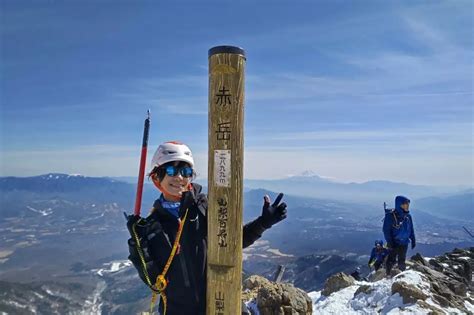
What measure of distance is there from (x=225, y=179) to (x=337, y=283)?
41.8ft

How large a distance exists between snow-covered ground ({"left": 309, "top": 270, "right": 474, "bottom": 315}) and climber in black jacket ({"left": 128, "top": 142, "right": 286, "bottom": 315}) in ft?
29.2

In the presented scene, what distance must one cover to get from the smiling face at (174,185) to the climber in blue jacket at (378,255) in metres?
14.1

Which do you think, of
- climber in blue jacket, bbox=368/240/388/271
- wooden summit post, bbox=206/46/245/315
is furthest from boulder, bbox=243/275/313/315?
climber in blue jacket, bbox=368/240/388/271

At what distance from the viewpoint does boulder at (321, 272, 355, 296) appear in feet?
46.2

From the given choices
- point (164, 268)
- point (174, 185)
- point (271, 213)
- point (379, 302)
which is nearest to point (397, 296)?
point (379, 302)

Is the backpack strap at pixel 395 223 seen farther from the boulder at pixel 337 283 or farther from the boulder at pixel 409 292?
Result: the boulder at pixel 337 283

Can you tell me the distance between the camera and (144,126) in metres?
3.78

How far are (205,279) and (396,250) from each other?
12789 millimetres

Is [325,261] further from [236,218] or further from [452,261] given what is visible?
[236,218]

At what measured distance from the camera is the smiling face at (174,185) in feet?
13.0

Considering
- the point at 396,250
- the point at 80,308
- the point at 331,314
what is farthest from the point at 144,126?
the point at 80,308

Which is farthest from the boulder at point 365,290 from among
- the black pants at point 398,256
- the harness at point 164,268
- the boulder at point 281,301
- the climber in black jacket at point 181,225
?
the harness at point 164,268

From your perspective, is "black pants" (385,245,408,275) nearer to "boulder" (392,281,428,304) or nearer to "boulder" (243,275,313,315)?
"boulder" (392,281,428,304)

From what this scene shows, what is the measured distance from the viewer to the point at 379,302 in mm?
11297
